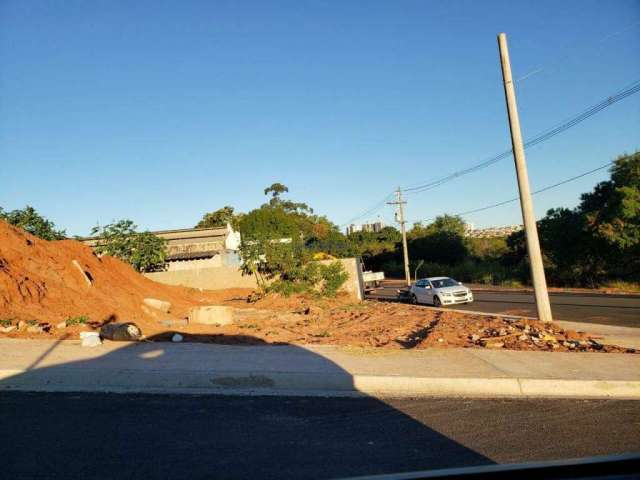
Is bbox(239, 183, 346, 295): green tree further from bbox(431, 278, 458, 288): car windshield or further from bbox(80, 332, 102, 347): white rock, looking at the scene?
bbox(80, 332, 102, 347): white rock

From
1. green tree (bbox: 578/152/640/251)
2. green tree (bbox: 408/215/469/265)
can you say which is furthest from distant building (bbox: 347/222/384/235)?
green tree (bbox: 578/152/640/251)

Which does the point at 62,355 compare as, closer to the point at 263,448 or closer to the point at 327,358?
the point at 327,358

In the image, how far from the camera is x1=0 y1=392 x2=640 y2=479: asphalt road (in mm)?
4355

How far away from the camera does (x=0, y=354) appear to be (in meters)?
8.60

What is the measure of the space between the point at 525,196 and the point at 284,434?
10399 millimetres

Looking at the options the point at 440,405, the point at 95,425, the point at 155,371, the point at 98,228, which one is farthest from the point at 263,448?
the point at 98,228

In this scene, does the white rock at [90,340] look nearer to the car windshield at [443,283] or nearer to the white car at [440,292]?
the white car at [440,292]

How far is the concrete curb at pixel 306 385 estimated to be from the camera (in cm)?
698

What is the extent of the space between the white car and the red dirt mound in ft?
39.9

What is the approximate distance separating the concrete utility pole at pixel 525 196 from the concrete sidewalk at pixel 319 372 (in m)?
4.04

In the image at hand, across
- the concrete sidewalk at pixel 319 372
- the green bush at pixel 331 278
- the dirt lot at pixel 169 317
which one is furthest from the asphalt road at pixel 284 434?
the green bush at pixel 331 278

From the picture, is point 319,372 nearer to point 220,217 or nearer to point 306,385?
point 306,385

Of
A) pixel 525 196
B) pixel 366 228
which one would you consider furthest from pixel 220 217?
pixel 525 196

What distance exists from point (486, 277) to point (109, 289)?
3315 cm
